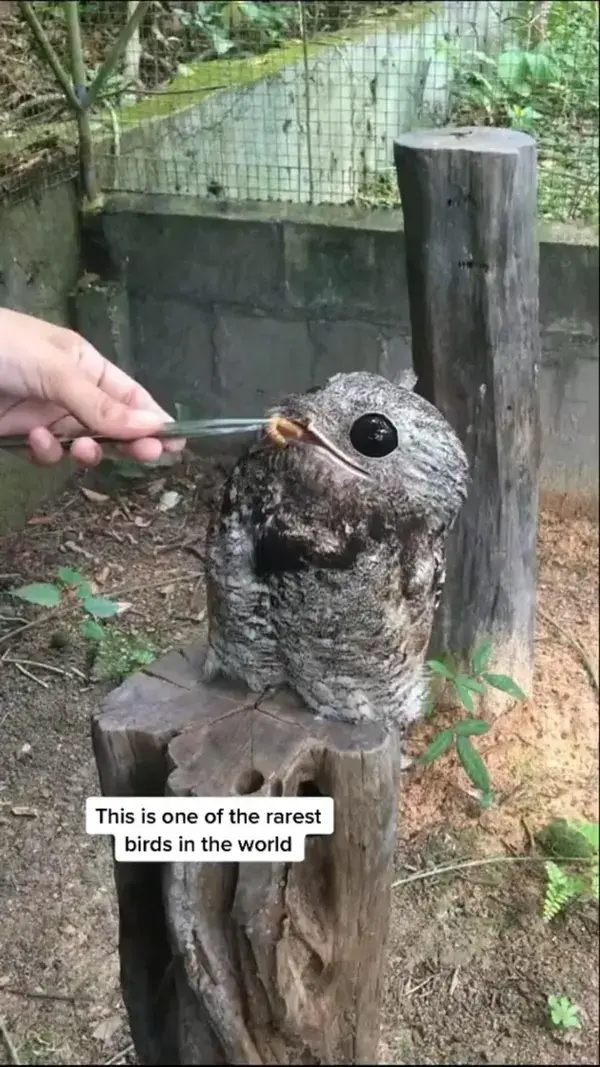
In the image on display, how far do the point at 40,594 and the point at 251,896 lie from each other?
31cm

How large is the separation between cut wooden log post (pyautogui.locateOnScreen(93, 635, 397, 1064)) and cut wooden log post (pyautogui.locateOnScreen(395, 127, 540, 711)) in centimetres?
53

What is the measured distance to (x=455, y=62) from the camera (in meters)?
0.83

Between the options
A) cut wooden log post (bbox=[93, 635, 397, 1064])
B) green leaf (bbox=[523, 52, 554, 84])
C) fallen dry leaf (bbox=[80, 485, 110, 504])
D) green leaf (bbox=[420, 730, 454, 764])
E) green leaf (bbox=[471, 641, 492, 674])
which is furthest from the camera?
green leaf (bbox=[471, 641, 492, 674])

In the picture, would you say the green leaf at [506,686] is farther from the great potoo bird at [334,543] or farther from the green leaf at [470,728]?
the great potoo bird at [334,543]

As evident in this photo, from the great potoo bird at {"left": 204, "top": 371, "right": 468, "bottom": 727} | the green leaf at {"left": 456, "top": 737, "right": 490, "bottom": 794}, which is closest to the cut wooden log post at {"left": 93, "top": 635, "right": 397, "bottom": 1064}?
the great potoo bird at {"left": 204, "top": 371, "right": 468, "bottom": 727}

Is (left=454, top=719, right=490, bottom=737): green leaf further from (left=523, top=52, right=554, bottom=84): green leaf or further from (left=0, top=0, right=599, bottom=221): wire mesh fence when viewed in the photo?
(left=523, top=52, right=554, bottom=84): green leaf

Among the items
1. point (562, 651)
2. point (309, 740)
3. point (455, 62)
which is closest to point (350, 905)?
point (309, 740)

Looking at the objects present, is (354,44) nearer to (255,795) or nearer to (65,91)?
(65,91)

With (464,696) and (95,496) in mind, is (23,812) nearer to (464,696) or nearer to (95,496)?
(95,496)

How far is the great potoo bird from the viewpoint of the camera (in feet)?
2.22

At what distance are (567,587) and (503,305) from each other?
1.16 ft

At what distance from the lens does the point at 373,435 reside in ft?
2.19

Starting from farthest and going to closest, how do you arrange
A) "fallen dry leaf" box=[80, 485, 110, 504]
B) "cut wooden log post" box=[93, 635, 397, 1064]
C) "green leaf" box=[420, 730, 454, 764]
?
"green leaf" box=[420, 730, 454, 764]
"fallen dry leaf" box=[80, 485, 110, 504]
"cut wooden log post" box=[93, 635, 397, 1064]

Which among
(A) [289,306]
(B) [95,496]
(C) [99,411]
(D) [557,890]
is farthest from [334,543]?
(A) [289,306]
